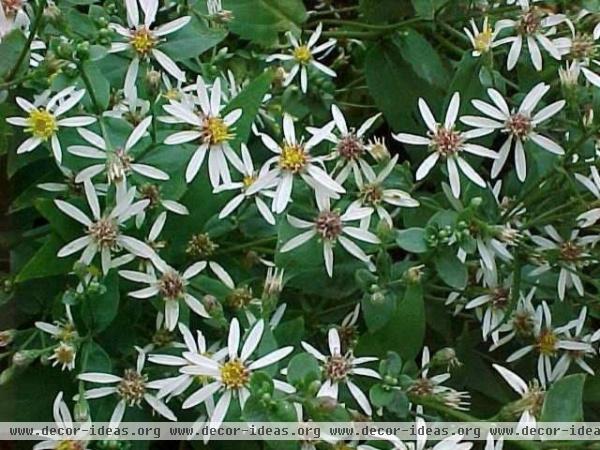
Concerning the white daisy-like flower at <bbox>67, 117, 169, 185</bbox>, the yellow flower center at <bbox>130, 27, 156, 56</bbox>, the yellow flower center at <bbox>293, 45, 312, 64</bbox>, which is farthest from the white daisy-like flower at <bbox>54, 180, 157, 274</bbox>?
the yellow flower center at <bbox>293, 45, 312, 64</bbox>

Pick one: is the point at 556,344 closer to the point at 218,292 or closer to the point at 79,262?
the point at 218,292

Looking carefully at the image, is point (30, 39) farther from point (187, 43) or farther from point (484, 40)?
point (484, 40)

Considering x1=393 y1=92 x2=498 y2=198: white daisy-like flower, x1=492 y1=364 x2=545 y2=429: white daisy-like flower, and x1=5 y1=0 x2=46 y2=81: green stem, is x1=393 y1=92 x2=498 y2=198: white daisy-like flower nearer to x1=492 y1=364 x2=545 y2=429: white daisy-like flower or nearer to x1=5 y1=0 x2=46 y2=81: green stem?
x1=492 y1=364 x2=545 y2=429: white daisy-like flower

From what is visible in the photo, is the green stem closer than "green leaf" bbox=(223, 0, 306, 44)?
Yes

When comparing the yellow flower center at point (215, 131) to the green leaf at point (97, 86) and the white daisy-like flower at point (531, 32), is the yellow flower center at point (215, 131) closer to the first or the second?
the green leaf at point (97, 86)

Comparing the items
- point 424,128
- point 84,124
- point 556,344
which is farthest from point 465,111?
point 84,124

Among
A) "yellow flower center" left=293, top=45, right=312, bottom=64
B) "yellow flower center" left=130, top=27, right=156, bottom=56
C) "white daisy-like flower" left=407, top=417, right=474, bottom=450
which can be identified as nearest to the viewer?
"white daisy-like flower" left=407, top=417, right=474, bottom=450

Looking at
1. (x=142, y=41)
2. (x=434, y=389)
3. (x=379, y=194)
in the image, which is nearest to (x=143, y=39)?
(x=142, y=41)
